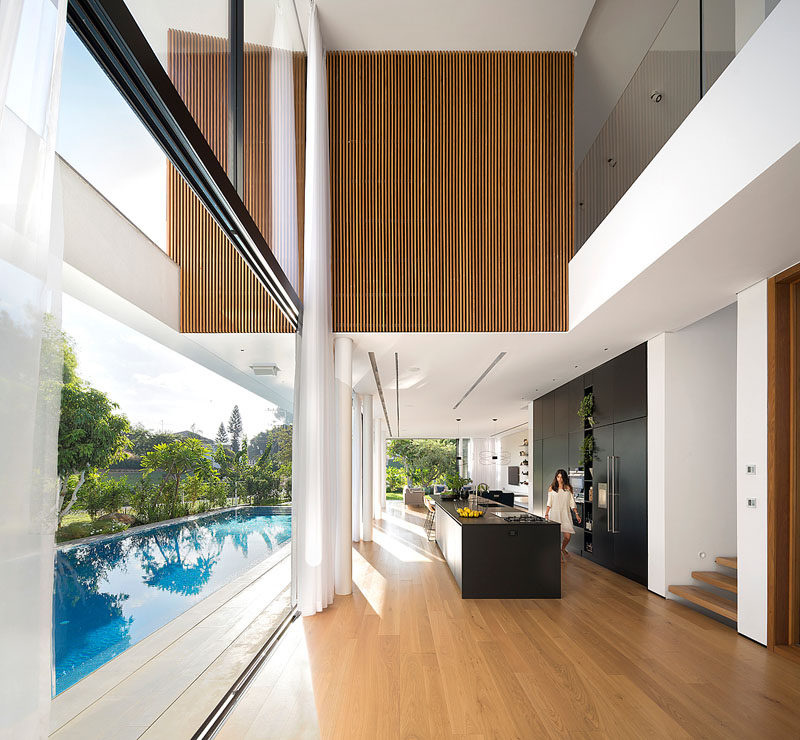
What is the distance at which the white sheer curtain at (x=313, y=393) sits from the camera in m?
5.73

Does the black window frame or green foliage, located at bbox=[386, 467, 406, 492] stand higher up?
the black window frame

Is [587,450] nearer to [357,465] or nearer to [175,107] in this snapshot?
[357,465]

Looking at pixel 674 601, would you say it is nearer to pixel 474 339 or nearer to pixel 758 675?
pixel 758 675

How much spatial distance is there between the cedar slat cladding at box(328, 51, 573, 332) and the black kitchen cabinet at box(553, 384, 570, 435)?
4440mm

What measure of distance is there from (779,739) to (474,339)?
4434mm

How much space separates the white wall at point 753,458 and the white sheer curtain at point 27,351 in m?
5.07

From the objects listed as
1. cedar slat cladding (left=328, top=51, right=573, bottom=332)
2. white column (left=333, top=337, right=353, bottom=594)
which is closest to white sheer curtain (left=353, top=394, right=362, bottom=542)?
white column (left=333, top=337, right=353, bottom=594)

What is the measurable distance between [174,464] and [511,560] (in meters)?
4.61

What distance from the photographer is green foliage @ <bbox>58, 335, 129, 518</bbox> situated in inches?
68.7

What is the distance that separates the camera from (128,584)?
2.32 m

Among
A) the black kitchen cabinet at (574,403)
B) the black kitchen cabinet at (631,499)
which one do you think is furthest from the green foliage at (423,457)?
the black kitchen cabinet at (631,499)

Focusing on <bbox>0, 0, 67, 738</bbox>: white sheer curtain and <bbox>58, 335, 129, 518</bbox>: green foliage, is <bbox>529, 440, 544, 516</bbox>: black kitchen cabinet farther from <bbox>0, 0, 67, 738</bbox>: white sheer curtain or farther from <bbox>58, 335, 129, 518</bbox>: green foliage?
<bbox>0, 0, 67, 738</bbox>: white sheer curtain

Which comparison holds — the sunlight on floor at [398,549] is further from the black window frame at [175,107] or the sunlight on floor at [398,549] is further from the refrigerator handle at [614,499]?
the black window frame at [175,107]

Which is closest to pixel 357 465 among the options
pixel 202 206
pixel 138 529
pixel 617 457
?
pixel 617 457
